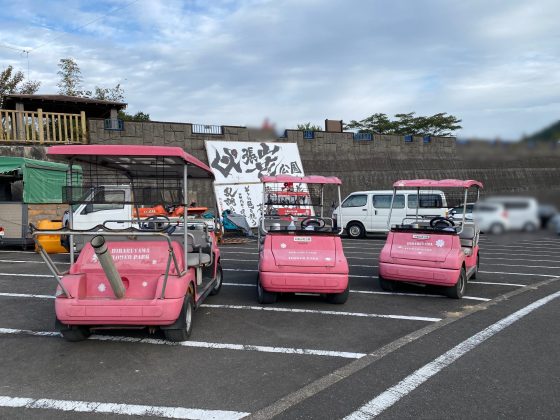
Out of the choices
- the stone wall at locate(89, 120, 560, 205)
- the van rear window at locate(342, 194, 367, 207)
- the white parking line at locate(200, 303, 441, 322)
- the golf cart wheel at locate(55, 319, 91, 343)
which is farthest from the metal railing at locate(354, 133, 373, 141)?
the golf cart wheel at locate(55, 319, 91, 343)

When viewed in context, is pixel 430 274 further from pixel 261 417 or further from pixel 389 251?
pixel 261 417

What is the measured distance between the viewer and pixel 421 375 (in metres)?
3.78

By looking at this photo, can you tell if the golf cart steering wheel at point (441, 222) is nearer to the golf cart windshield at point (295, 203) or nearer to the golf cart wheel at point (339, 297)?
the golf cart windshield at point (295, 203)

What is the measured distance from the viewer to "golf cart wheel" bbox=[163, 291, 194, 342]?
175 inches

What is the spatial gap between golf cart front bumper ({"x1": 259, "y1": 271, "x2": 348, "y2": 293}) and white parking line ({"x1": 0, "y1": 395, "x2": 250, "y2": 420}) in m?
2.83

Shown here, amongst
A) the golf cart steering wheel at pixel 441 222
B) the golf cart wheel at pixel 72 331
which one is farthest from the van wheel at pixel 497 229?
the golf cart steering wheel at pixel 441 222

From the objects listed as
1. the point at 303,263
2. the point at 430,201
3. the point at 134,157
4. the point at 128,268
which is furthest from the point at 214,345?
the point at 430,201

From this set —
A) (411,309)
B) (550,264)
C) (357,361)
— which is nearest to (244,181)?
(550,264)

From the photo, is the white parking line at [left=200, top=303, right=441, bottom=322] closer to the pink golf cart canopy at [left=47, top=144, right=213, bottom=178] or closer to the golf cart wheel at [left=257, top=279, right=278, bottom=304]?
the golf cart wheel at [left=257, top=279, right=278, bottom=304]

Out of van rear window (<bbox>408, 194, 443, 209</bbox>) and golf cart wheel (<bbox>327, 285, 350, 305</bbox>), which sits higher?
van rear window (<bbox>408, 194, 443, 209</bbox>)

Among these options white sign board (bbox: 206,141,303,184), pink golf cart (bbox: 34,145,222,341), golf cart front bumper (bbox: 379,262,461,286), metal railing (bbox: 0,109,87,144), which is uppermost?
metal railing (bbox: 0,109,87,144)

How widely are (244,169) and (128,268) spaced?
43.8ft

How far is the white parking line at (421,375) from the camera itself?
10.4ft

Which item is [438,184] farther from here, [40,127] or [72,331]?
[40,127]
